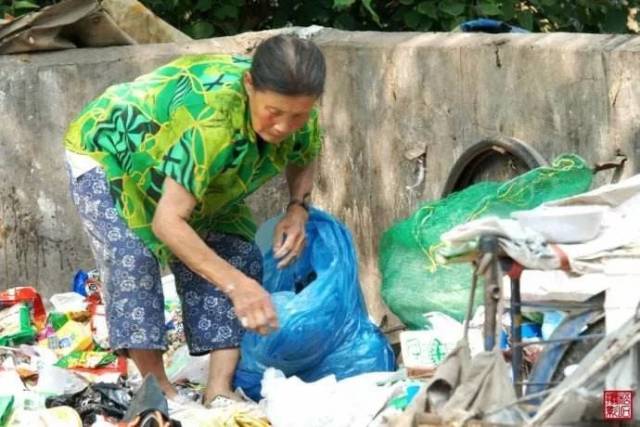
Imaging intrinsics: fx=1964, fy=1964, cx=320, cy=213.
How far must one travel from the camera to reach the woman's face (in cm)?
534

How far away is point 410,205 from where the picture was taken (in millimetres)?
7129

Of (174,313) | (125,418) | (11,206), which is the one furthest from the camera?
(11,206)

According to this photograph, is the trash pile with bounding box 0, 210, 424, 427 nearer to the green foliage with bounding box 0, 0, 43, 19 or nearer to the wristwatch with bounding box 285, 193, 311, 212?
the wristwatch with bounding box 285, 193, 311, 212

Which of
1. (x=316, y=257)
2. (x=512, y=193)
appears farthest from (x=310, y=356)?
(x=512, y=193)

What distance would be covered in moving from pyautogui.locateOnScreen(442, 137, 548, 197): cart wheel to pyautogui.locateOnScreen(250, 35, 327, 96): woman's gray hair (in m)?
1.31

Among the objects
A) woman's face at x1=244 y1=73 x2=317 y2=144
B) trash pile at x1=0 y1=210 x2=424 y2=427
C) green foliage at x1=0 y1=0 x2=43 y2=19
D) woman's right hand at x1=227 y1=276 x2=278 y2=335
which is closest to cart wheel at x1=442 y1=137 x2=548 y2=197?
trash pile at x1=0 y1=210 x2=424 y2=427

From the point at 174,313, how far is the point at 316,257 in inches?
31.8

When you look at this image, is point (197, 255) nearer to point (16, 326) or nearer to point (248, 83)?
point (248, 83)

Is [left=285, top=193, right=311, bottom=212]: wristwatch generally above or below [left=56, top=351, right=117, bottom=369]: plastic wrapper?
above

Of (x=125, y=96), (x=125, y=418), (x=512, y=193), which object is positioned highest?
(x=125, y=96)

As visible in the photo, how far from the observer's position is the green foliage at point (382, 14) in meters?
8.01

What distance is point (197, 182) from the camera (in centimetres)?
541

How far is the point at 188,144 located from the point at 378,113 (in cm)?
183

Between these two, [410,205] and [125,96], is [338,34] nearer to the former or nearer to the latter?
[410,205]
